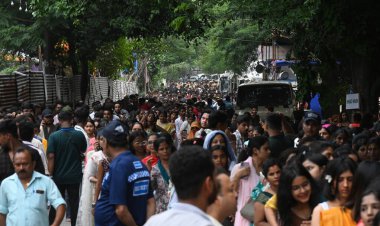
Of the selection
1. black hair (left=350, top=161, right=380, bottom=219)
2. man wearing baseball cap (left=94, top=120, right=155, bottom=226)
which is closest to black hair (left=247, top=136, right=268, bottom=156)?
man wearing baseball cap (left=94, top=120, right=155, bottom=226)

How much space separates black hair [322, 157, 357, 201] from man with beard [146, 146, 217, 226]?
2075 millimetres

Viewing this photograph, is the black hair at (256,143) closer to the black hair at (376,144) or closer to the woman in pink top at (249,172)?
the woman in pink top at (249,172)

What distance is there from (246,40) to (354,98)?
91.6 feet

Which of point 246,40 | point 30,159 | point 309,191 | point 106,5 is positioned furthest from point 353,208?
point 246,40

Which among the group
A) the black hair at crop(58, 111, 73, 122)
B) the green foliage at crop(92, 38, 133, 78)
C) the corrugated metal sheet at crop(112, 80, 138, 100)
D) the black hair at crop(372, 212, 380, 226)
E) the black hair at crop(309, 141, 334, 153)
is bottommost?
the corrugated metal sheet at crop(112, 80, 138, 100)

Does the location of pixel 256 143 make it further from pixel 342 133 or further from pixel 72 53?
pixel 72 53

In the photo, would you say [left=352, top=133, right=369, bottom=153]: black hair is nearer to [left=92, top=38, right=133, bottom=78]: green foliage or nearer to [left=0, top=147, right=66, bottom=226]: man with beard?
[left=0, top=147, right=66, bottom=226]: man with beard

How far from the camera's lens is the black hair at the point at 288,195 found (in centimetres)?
676

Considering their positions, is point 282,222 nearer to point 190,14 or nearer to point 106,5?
point 190,14

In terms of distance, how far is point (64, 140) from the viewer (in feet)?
38.4

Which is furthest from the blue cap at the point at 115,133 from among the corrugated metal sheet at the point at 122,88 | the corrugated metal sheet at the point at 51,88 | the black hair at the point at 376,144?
the corrugated metal sheet at the point at 122,88

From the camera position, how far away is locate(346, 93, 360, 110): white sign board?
18.2 metres

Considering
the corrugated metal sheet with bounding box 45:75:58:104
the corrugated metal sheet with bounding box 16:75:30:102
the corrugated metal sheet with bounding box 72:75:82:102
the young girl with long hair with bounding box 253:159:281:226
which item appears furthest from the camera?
the corrugated metal sheet with bounding box 72:75:82:102

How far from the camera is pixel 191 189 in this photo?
4.53 metres
